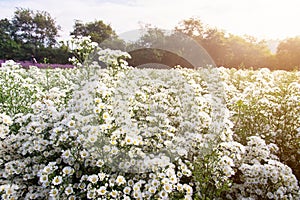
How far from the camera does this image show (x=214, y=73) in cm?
841

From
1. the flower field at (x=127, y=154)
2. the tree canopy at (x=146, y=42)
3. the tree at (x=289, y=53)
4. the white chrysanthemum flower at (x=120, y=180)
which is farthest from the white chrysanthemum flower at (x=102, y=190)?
the tree at (x=289, y=53)

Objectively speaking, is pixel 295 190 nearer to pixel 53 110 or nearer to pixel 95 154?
pixel 95 154

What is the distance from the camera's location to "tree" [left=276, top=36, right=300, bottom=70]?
30919mm

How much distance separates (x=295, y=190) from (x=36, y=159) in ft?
9.20

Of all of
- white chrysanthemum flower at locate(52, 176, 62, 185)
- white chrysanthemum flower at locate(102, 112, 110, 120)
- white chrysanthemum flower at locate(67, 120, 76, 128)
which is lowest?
white chrysanthemum flower at locate(52, 176, 62, 185)

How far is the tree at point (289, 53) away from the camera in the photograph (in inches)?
1217

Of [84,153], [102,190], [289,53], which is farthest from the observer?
[289,53]

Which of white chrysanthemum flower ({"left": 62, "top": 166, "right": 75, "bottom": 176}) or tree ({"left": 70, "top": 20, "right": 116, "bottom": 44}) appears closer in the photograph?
white chrysanthemum flower ({"left": 62, "top": 166, "right": 75, "bottom": 176})

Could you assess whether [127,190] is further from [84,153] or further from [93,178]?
[84,153]

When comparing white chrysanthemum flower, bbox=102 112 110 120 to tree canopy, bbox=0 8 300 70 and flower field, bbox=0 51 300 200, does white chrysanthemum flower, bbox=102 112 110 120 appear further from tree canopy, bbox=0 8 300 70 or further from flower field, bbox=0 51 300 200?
tree canopy, bbox=0 8 300 70

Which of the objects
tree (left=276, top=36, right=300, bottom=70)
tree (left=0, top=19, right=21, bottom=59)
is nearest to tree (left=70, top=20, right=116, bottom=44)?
tree (left=0, top=19, right=21, bottom=59)

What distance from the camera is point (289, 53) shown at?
32.3m

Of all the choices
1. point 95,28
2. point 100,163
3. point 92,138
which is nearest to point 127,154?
point 100,163

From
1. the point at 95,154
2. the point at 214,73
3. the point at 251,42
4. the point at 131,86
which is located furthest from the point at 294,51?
the point at 95,154
